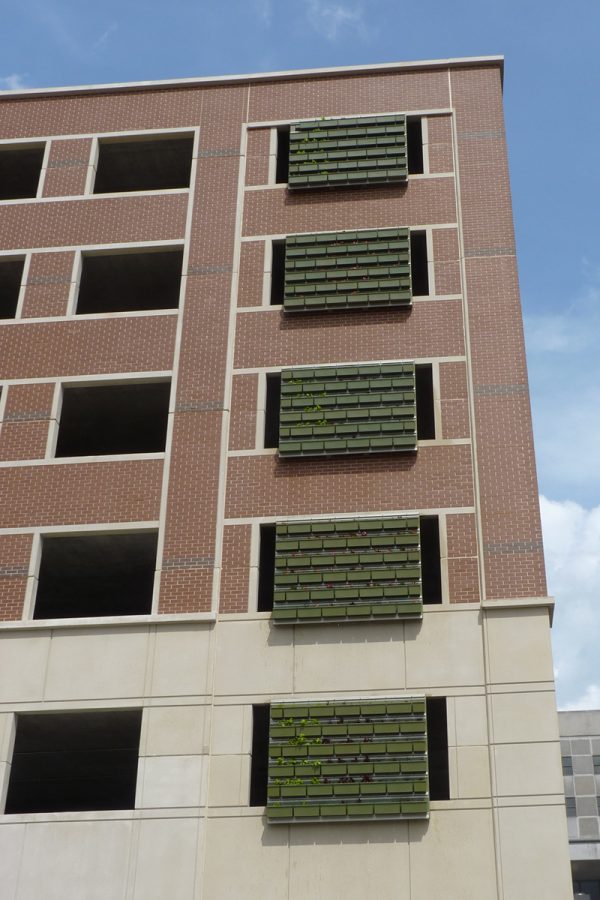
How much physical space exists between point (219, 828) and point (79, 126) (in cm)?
2376

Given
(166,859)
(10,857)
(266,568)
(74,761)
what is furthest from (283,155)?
(10,857)

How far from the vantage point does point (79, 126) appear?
3819 cm

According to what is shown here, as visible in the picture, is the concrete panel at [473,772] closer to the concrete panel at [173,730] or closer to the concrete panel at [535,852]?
the concrete panel at [535,852]

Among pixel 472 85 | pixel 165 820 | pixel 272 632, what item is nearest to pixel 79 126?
pixel 472 85

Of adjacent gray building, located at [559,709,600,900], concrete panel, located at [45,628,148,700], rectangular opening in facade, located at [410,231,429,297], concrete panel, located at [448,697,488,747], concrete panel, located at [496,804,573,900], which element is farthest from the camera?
adjacent gray building, located at [559,709,600,900]

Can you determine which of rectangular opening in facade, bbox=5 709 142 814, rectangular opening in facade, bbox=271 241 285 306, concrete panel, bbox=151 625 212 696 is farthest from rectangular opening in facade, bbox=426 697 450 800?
rectangular opening in facade, bbox=271 241 285 306

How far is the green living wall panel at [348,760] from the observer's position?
25.9m

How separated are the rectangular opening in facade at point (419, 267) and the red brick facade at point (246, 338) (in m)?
0.89

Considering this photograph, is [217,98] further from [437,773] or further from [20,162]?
[437,773]

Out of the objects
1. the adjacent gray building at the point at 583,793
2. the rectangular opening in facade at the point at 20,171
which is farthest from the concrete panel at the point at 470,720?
the adjacent gray building at the point at 583,793

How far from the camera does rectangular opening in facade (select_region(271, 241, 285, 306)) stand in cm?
3509

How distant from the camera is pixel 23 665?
2833cm

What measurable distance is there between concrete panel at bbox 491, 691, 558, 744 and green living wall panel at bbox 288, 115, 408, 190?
667 inches

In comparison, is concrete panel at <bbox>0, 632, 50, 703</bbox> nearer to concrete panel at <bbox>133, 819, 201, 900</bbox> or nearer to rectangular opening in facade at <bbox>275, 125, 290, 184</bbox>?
concrete panel at <bbox>133, 819, 201, 900</bbox>
